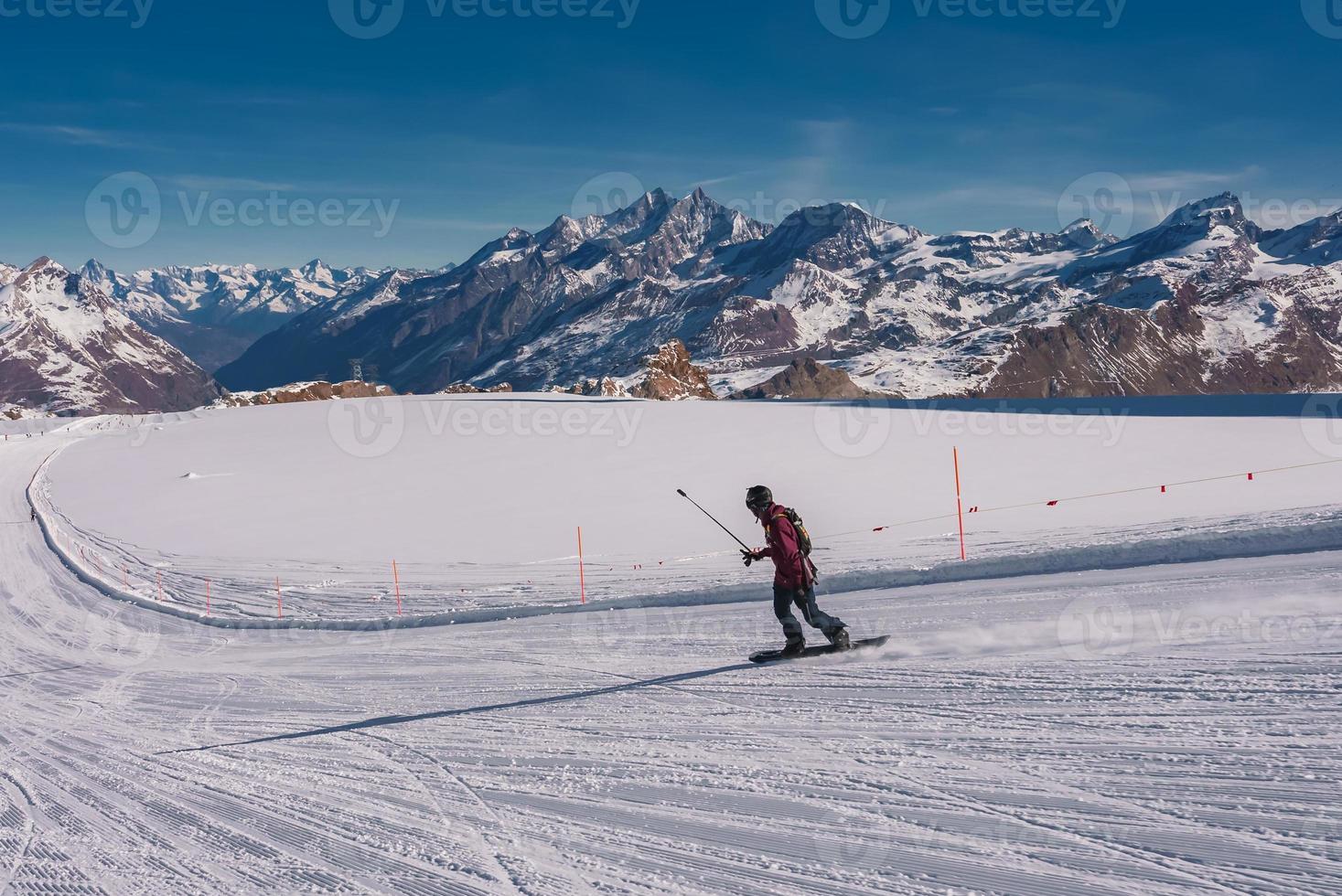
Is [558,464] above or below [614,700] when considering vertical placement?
above

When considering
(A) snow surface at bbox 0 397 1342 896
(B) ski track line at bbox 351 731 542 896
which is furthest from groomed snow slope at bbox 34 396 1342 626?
(B) ski track line at bbox 351 731 542 896

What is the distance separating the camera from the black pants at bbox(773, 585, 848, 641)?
25.1 feet

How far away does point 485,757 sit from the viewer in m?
6.68

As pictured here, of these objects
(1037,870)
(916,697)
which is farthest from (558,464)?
(1037,870)

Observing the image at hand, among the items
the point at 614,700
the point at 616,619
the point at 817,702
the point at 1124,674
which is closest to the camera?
the point at 1124,674

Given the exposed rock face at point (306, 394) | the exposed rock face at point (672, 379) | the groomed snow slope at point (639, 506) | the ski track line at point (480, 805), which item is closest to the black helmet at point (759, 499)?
the ski track line at point (480, 805)

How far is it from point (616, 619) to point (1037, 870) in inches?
308

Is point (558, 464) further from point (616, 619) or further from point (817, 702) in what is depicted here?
point (817, 702)

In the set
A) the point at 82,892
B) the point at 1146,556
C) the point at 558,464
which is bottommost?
the point at 82,892

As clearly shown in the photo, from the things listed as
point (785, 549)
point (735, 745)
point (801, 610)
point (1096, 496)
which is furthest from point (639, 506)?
point (735, 745)

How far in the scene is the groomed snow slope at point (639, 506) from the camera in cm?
1334

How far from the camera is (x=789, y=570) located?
7.48 m

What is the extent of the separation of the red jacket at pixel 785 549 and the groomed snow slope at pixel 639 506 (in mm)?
4094

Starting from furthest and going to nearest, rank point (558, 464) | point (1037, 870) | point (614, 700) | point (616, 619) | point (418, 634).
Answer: point (558, 464) < point (418, 634) < point (616, 619) < point (614, 700) < point (1037, 870)
